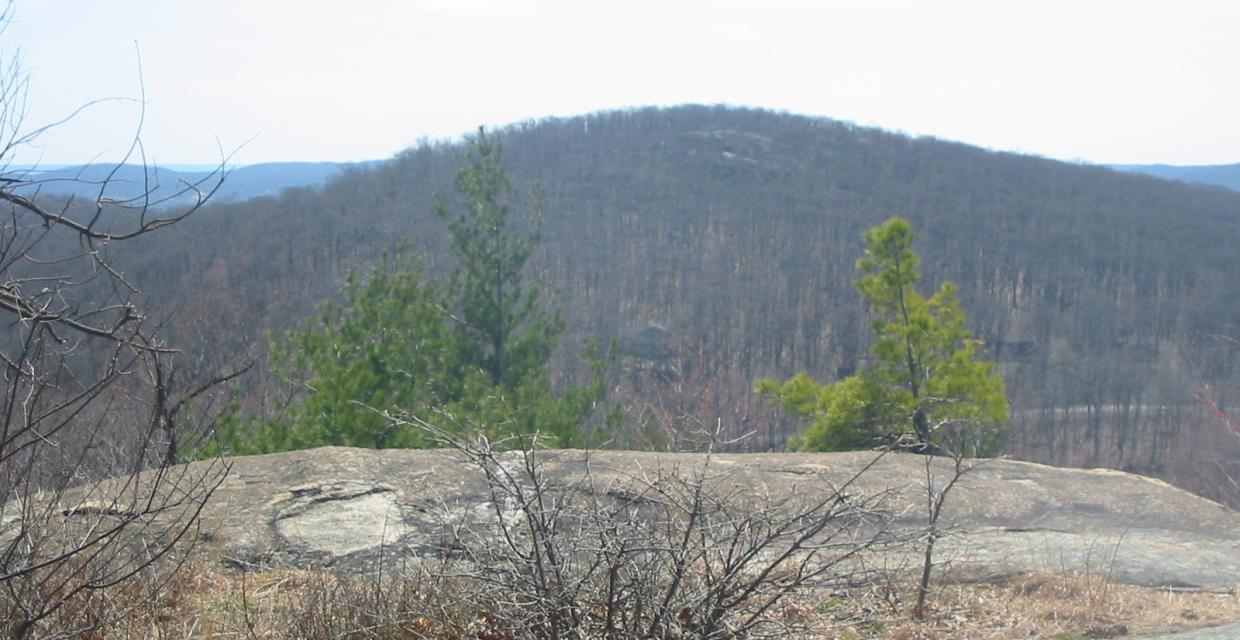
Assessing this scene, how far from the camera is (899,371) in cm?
1434

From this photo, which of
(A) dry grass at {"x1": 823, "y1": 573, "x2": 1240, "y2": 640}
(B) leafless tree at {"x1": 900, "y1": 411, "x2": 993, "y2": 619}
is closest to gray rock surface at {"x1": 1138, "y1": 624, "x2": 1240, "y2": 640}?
(A) dry grass at {"x1": 823, "y1": 573, "x2": 1240, "y2": 640}

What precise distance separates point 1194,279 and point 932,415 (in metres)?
66.7

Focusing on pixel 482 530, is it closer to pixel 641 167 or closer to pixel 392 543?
pixel 392 543

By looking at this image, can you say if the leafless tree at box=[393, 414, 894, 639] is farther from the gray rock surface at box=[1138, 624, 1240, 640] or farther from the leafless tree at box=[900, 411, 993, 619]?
the gray rock surface at box=[1138, 624, 1240, 640]

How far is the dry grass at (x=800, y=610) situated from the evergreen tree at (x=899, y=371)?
29.2 feet

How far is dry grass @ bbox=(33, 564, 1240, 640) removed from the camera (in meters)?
3.43

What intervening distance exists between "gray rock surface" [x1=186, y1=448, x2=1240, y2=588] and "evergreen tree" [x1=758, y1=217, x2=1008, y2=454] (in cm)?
673

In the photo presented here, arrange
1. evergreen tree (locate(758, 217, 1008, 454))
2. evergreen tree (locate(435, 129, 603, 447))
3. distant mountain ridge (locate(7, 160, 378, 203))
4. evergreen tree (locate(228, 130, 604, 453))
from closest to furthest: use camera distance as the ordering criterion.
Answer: distant mountain ridge (locate(7, 160, 378, 203))
evergreen tree (locate(228, 130, 604, 453))
evergreen tree (locate(758, 217, 1008, 454))
evergreen tree (locate(435, 129, 603, 447))

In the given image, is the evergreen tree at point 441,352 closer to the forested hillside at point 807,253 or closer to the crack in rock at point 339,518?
the crack in rock at point 339,518

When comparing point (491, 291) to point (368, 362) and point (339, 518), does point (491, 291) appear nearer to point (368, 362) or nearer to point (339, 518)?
point (368, 362)

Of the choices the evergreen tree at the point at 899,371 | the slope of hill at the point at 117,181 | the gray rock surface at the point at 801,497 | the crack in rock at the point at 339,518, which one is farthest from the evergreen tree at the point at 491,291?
the slope of hill at the point at 117,181

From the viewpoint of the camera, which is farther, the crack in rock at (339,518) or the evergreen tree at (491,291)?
the evergreen tree at (491,291)

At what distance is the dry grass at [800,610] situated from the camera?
3.43m

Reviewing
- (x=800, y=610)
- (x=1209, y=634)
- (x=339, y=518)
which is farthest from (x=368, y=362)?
(x=1209, y=634)
